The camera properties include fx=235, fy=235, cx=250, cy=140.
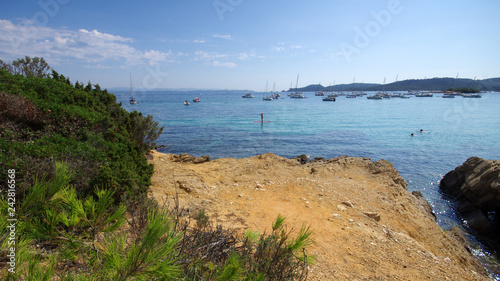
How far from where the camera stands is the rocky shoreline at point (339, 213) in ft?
16.0

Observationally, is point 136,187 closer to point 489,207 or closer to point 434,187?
point 489,207

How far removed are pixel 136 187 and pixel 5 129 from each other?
10.0 feet

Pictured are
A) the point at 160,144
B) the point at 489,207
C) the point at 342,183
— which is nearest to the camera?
the point at 342,183

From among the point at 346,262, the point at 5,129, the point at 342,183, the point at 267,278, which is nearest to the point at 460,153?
the point at 342,183

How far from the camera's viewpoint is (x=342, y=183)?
10.1 meters

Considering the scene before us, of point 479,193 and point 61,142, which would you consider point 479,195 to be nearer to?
point 479,193

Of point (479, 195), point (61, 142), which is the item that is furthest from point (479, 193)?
point (61, 142)

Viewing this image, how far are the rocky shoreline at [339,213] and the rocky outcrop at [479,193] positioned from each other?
2.40 meters

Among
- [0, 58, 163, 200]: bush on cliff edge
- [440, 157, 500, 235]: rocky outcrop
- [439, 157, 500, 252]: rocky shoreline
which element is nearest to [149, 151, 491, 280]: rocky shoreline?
[0, 58, 163, 200]: bush on cliff edge

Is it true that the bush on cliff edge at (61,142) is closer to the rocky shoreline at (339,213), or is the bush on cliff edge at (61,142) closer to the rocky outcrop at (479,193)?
the rocky shoreline at (339,213)

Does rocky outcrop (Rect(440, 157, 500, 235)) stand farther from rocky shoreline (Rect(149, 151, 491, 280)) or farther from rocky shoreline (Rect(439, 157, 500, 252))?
rocky shoreline (Rect(149, 151, 491, 280))

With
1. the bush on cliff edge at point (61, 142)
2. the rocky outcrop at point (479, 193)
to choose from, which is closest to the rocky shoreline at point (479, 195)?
the rocky outcrop at point (479, 193)

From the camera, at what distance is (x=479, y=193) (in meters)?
11.8

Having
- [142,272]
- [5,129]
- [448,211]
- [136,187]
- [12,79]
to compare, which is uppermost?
[12,79]
